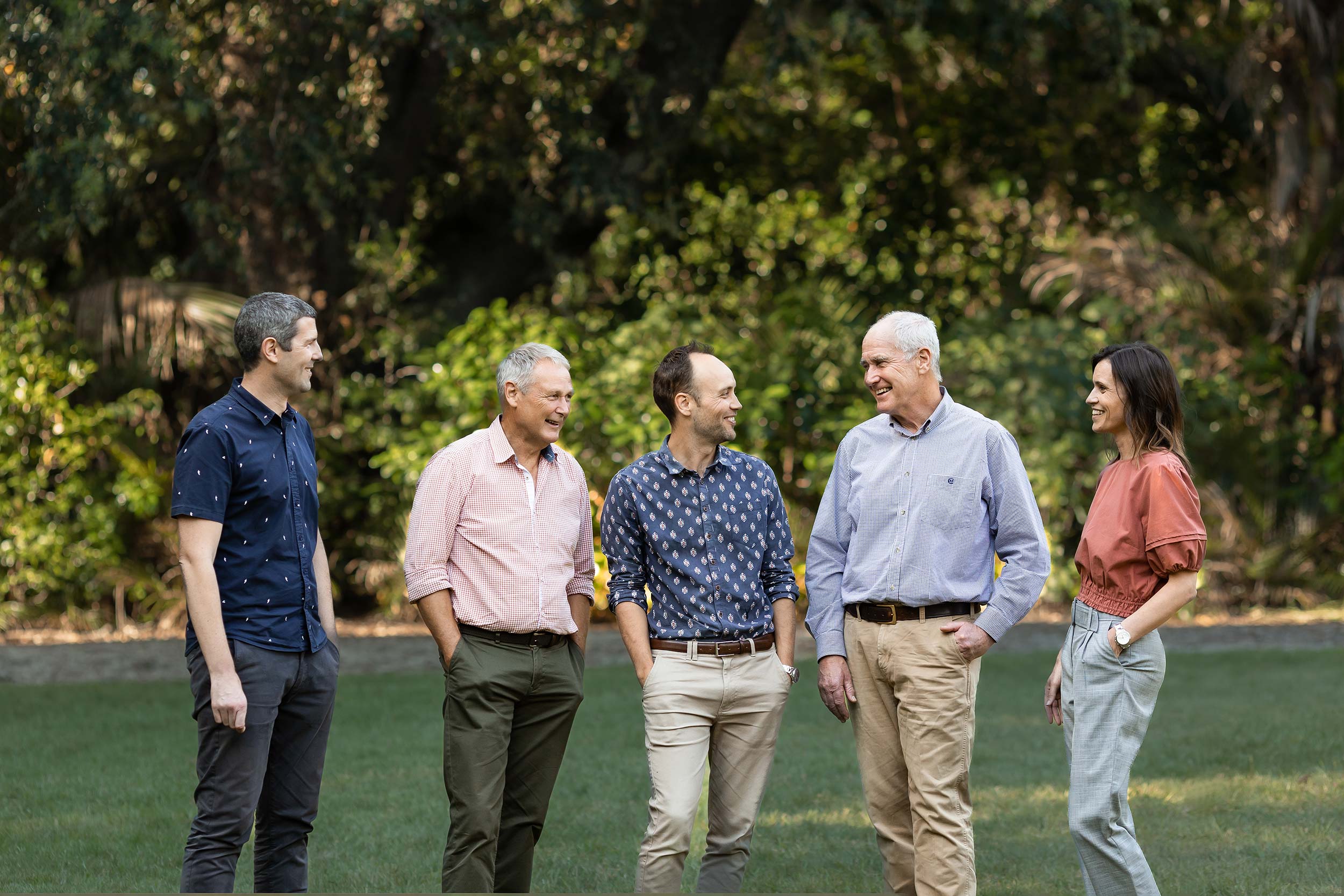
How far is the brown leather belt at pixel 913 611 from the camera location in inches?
165

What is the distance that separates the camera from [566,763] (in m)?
7.41

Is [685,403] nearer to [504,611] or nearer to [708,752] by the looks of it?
[504,611]

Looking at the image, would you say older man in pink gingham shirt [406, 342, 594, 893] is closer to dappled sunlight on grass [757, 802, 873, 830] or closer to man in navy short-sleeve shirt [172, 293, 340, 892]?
man in navy short-sleeve shirt [172, 293, 340, 892]

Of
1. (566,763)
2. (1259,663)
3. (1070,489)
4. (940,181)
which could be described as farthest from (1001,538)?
(940,181)

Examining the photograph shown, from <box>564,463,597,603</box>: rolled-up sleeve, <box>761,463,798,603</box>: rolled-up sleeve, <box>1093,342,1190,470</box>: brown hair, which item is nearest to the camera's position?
<box>1093,342,1190,470</box>: brown hair

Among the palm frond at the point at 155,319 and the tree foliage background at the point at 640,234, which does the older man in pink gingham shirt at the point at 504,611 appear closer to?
the tree foliage background at the point at 640,234

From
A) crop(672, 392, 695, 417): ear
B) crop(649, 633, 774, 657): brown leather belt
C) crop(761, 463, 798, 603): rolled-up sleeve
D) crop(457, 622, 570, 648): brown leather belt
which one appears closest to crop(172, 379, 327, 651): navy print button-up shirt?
crop(457, 622, 570, 648): brown leather belt

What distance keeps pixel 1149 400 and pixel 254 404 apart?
102 inches

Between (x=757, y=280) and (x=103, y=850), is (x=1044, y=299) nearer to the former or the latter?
(x=757, y=280)

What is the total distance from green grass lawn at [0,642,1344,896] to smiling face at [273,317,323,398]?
215 centimetres

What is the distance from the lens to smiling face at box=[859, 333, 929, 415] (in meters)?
4.29

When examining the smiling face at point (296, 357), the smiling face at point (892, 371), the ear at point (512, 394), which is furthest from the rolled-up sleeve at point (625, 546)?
the smiling face at point (296, 357)

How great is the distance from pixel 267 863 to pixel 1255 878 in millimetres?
3497

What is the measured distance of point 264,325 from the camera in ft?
13.0
